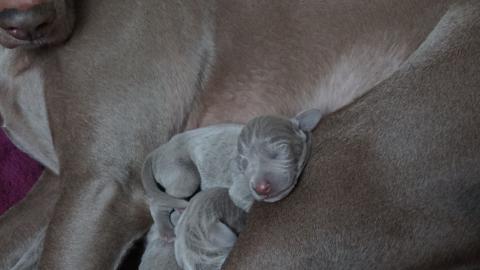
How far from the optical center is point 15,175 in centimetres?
300

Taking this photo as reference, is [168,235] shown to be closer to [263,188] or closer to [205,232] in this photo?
[205,232]

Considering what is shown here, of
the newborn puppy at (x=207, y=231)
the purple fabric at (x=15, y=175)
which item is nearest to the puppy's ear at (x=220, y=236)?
the newborn puppy at (x=207, y=231)

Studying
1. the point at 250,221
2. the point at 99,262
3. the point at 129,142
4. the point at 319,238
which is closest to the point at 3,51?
the point at 129,142

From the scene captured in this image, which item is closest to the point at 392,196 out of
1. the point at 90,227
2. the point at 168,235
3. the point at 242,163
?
the point at 242,163

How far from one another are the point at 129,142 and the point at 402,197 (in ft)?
2.52

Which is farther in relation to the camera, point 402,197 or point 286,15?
point 286,15

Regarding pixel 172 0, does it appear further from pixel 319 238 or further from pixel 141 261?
pixel 319 238

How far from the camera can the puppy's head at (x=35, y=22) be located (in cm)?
191

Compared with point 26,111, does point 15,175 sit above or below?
below

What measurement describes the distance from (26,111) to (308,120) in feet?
2.72

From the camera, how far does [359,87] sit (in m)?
2.27

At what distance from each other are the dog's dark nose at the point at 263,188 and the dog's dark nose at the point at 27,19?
63cm

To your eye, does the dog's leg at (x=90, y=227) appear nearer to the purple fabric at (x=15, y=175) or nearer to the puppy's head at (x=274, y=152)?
the puppy's head at (x=274, y=152)

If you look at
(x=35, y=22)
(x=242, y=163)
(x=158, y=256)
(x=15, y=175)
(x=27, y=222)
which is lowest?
(x=15, y=175)
